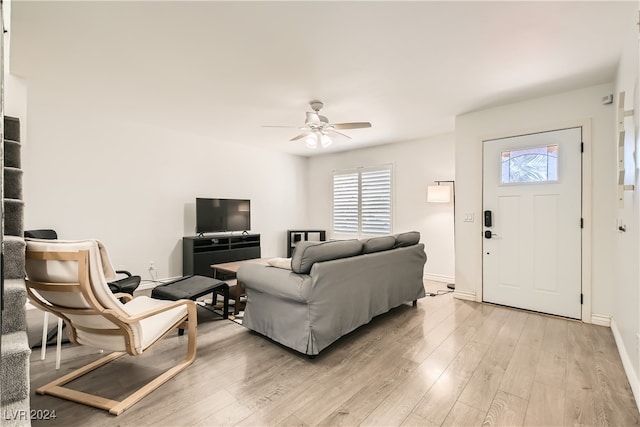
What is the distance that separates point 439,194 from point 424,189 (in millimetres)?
556

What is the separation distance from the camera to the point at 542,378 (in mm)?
2061

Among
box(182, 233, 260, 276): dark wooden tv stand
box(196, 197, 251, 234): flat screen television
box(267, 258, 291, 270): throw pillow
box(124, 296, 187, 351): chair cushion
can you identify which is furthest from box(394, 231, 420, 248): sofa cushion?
box(196, 197, 251, 234): flat screen television

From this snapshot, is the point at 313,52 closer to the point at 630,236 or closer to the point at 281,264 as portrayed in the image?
the point at 281,264

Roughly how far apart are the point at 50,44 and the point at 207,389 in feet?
9.87

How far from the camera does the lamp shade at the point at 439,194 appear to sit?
4.73 m

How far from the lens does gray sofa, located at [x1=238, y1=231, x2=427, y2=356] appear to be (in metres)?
2.30

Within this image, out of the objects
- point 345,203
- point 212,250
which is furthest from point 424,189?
point 212,250

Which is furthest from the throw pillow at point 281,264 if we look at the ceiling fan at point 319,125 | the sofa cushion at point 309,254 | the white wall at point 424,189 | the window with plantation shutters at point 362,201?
the window with plantation shutters at point 362,201

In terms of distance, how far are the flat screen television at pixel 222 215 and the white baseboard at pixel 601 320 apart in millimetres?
5043

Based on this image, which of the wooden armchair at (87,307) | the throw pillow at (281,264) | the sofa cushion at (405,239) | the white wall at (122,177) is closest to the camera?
the wooden armchair at (87,307)

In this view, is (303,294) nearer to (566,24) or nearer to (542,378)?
(542,378)

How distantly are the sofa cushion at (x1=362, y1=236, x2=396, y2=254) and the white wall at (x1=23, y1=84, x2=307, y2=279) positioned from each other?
3.43 metres

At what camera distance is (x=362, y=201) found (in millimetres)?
6203

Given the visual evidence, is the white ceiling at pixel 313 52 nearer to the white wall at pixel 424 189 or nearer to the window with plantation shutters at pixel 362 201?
the white wall at pixel 424 189
